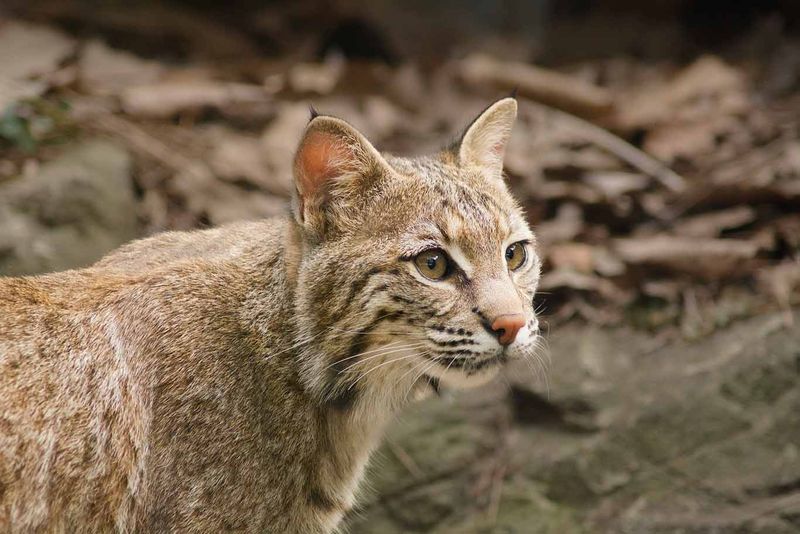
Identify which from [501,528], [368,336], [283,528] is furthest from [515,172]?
[283,528]

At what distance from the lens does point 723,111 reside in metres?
8.67

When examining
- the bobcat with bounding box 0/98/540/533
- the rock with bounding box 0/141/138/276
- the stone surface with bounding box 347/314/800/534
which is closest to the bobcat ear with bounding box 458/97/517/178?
the bobcat with bounding box 0/98/540/533

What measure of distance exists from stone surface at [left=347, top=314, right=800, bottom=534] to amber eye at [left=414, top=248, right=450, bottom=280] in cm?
214

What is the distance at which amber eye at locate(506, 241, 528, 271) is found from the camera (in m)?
4.60

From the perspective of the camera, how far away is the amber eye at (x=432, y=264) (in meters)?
4.26

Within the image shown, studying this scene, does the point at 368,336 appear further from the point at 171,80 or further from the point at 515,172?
the point at 171,80

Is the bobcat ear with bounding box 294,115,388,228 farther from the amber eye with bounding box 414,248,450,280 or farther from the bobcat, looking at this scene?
the amber eye with bounding box 414,248,450,280

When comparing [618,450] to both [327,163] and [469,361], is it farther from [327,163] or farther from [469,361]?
[327,163]

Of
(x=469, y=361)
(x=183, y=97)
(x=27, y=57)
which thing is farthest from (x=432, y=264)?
(x=27, y=57)

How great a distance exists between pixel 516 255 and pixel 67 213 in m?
3.49

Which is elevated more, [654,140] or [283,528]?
[654,140]

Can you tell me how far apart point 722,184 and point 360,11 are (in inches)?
180

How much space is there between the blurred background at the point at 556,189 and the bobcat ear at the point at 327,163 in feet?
6.32

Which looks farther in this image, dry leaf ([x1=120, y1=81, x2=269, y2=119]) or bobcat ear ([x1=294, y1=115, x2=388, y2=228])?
dry leaf ([x1=120, y1=81, x2=269, y2=119])
